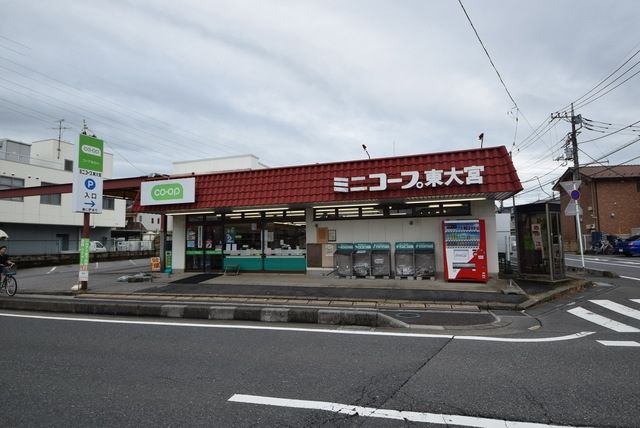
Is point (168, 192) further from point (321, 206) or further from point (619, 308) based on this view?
point (619, 308)

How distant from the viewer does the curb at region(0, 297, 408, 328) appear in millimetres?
7406

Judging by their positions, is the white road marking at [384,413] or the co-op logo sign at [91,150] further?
the co-op logo sign at [91,150]

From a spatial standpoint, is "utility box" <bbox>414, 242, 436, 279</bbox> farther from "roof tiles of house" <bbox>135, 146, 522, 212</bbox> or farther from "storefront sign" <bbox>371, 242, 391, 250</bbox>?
"roof tiles of house" <bbox>135, 146, 522, 212</bbox>

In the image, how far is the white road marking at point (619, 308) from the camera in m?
7.93

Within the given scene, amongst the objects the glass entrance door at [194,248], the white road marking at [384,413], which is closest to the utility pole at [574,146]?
the glass entrance door at [194,248]

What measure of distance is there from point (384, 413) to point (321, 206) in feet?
35.4

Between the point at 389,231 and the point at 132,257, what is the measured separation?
27.7 meters

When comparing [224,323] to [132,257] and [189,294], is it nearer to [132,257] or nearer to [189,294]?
[189,294]

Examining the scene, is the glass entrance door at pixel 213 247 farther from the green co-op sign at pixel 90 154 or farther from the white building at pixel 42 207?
the white building at pixel 42 207

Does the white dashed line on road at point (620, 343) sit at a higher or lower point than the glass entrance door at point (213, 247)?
lower

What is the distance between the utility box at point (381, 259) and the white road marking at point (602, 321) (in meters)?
5.60

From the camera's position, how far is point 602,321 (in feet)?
24.2

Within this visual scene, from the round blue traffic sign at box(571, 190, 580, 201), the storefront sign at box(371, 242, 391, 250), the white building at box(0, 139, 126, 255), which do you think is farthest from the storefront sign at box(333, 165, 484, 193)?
the white building at box(0, 139, 126, 255)

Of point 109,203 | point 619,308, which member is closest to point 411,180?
point 619,308
